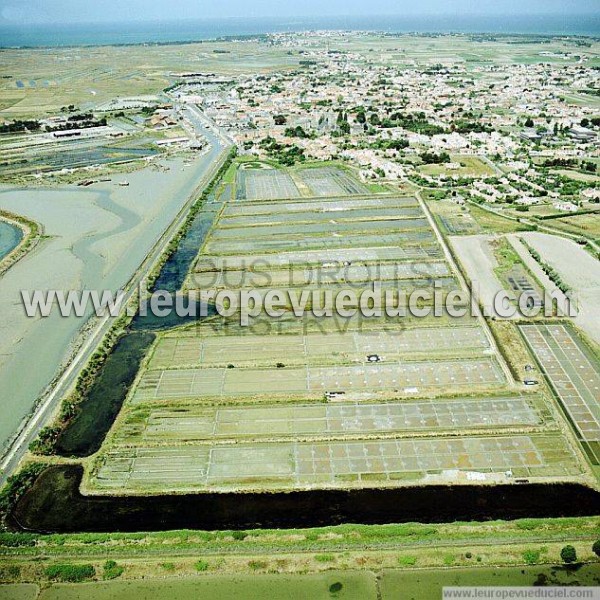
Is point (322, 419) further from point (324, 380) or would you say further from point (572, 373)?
point (572, 373)

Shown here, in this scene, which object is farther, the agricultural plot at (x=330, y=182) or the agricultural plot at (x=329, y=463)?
the agricultural plot at (x=330, y=182)

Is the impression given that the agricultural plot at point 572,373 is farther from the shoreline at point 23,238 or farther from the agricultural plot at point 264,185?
the shoreline at point 23,238

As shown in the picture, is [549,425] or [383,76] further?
[383,76]

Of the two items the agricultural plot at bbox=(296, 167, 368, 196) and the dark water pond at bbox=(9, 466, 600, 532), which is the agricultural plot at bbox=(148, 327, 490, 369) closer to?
the dark water pond at bbox=(9, 466, 600, 532)

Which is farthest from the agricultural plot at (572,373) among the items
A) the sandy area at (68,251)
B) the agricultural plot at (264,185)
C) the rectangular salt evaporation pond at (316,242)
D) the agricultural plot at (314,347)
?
the agricultural plot at (264,185)

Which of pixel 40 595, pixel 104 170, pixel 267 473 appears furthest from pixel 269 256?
pixel 104 170

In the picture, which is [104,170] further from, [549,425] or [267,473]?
[549,425]

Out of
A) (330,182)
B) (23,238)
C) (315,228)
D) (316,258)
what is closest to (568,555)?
(316,258)
